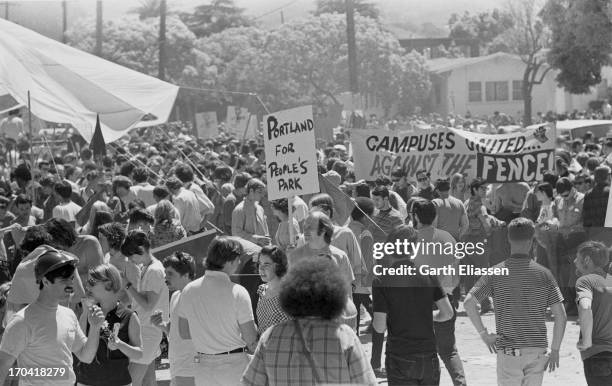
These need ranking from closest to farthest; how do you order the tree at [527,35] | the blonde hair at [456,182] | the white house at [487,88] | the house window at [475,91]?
the blonde hair at [456,182] → the tree at [527,35] → the white house at [487,88] → the house window at [475,91]

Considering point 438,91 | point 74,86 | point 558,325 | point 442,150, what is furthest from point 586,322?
point 438,91

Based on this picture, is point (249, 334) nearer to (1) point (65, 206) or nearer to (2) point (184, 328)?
(2) point (184, 328)

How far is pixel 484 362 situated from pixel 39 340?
5497 millimetres

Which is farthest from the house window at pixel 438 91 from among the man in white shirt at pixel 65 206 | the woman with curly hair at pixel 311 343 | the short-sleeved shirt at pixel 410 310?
the woman with curly hair at pixel 311 343

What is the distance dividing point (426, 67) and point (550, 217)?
46064 millimetres

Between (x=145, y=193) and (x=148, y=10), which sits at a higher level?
(x=148, y=10)

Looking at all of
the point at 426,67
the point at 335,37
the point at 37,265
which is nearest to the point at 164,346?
the point at 37,265

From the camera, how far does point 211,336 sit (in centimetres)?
683

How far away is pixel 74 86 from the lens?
54.6ft

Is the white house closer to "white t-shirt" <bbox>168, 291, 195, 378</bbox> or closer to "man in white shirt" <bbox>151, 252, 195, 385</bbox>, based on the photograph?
"man in white shirt" <bbox>151, 252, 195, 385</bbox>

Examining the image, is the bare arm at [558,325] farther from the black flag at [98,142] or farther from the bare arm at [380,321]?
the black flag at [98,142]

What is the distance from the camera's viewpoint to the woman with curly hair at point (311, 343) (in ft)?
16.4

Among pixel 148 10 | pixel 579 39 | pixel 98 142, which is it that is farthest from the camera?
pixel 148 10

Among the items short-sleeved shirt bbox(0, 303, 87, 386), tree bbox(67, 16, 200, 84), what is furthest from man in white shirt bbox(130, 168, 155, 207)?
tree bbox(67, 16, 200, 84)
